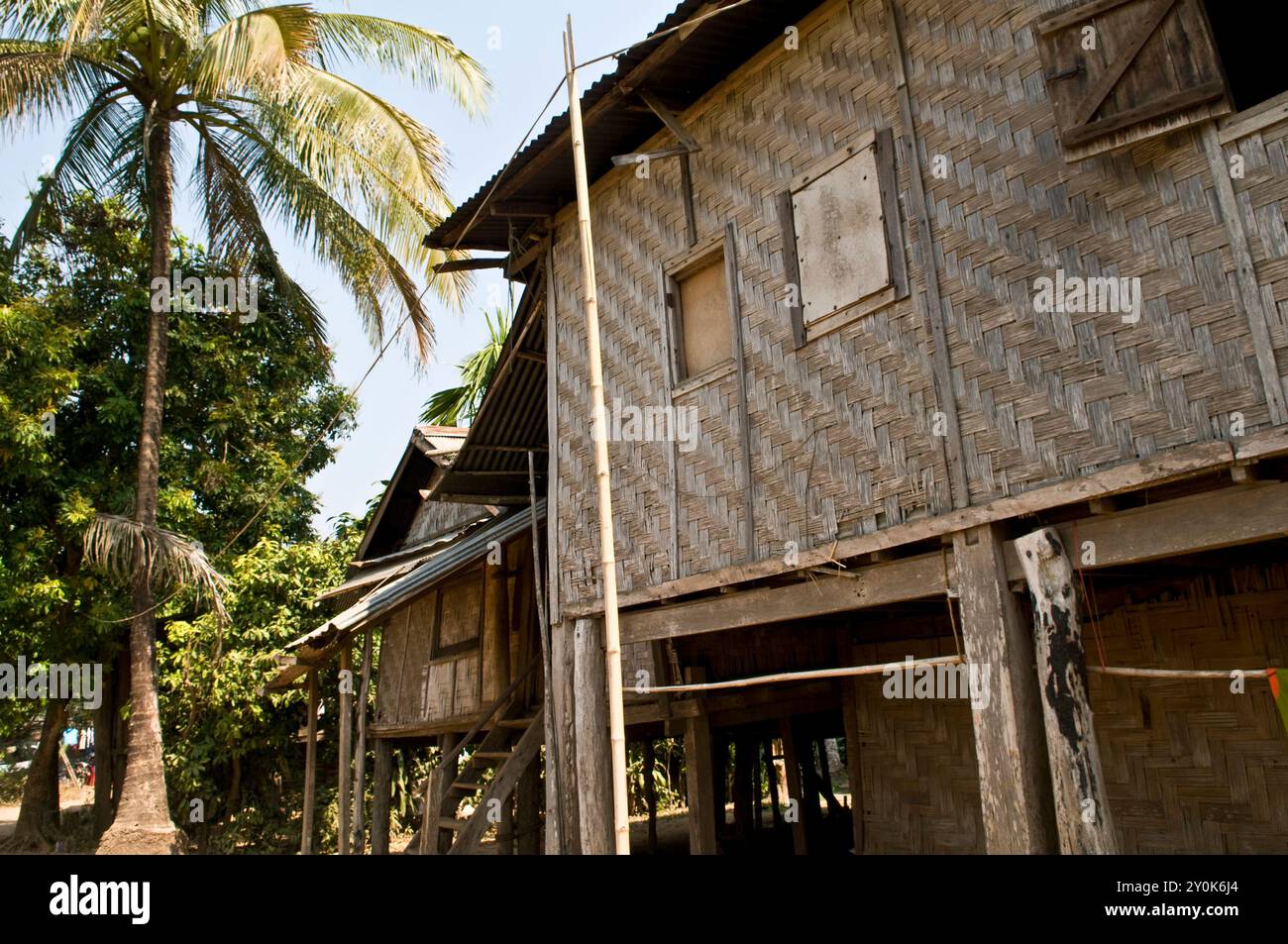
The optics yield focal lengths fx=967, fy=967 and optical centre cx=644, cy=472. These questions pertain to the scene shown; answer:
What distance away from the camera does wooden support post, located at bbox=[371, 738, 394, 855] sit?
39.8 feet

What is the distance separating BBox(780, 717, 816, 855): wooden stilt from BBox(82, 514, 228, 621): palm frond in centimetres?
644

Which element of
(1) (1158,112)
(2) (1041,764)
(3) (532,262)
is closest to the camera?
(1) (1158,112)

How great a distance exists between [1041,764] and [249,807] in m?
15.9

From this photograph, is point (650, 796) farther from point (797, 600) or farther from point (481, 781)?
point (797, 600)

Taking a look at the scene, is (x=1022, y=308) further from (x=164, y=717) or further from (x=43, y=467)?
(x=164, y=717)

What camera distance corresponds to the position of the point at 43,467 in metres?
14.3

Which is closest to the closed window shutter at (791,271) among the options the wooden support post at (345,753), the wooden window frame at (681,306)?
the wooden window frame at (681,306)

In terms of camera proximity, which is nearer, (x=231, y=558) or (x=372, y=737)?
(x=372, y=737)

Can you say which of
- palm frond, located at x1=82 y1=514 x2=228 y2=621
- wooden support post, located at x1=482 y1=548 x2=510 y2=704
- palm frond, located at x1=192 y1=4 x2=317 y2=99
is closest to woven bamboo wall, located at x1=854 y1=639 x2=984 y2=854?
wooden support post, located at x1=482 y1=548 x2=510 y2=704

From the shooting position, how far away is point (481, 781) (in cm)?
977

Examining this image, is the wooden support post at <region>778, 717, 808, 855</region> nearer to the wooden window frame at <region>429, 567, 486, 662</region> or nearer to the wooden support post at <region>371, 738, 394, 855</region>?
the wooden window frame at <region>429, 567, 486, 662</region>

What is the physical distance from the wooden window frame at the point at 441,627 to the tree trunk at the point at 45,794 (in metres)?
9.12
